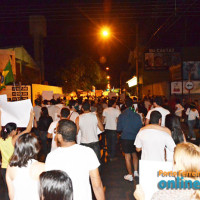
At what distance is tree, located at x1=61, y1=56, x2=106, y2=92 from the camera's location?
2831cm

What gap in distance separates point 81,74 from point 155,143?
23.9 meters

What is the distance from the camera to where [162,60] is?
29.8m

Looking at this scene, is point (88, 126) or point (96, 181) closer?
point (96, 181)

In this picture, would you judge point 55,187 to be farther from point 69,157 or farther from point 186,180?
point 186,180

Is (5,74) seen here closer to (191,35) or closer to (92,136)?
(92,136)

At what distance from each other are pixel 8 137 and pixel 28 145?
60.1 inches

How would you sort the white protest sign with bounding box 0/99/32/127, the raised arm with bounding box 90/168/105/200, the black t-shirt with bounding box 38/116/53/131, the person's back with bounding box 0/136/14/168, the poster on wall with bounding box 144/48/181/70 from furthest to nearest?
the poster on wall with bounding box 144/48/181/70, the black t-shirt with bounding box 38/116/53/131, the white protest sign with bounding box 0/99/32/127, the person's back with bounding box 0/136/14/168, the raised arm with bounding box 90/168/105/200

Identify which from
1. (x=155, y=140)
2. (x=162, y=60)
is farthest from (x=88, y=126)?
(x=162, y=60)

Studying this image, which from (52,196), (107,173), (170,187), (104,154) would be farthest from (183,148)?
(104,154)

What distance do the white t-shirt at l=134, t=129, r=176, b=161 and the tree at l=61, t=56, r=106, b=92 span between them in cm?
2367

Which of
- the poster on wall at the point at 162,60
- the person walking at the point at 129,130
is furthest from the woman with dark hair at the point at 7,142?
the poster on wall at the point at 162,60

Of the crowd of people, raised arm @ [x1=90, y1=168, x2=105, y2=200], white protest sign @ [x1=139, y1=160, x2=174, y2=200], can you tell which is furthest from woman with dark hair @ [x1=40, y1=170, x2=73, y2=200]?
white protest sign @ [x1=139, y1=160, x2=174, y2=200]

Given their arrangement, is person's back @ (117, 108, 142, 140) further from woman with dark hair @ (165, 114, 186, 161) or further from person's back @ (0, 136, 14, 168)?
person's back @ (0, 136, 14, 168)

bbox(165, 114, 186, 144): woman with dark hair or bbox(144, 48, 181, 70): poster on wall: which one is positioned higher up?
bbox(144, 48, 181, 70): poster on wall
